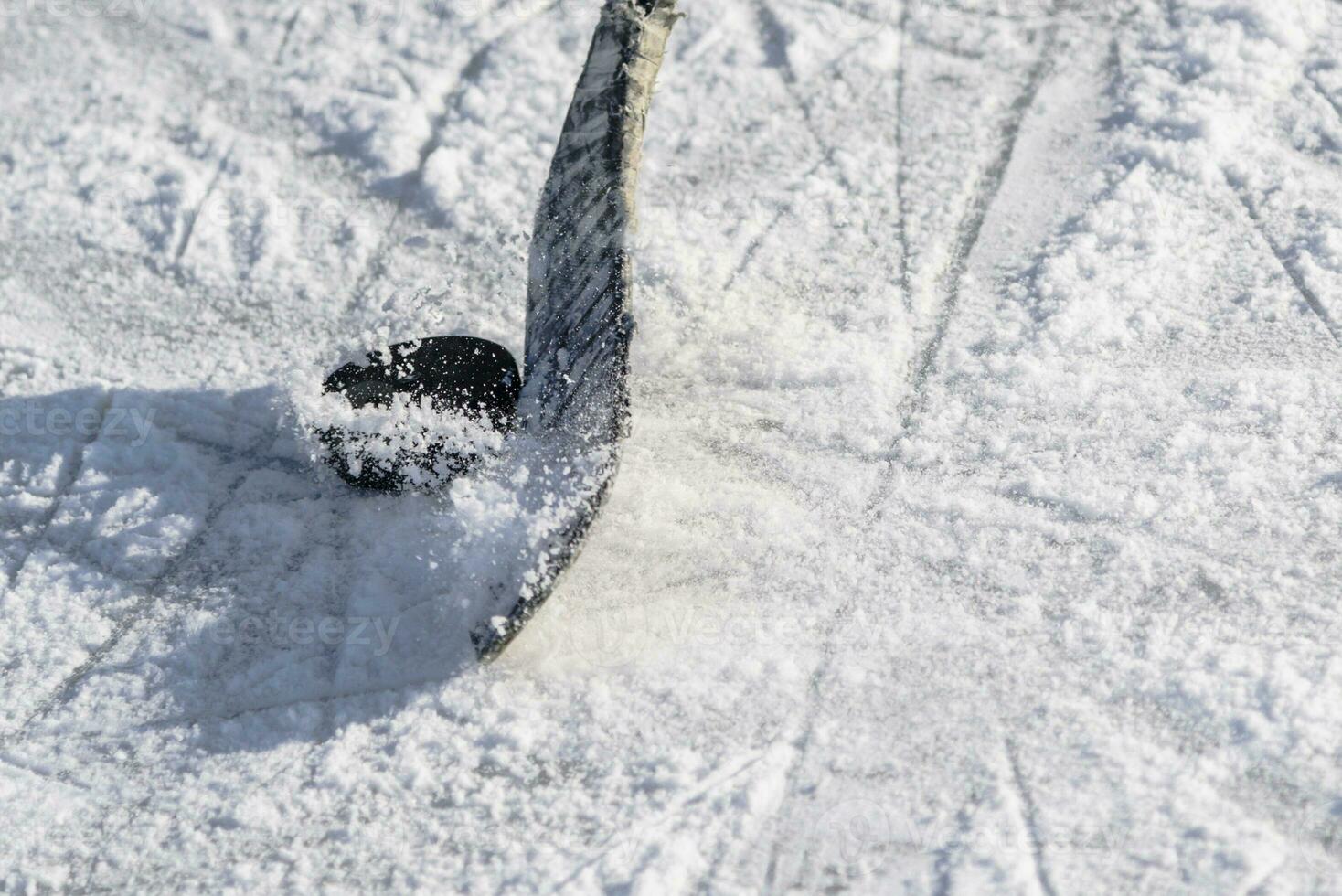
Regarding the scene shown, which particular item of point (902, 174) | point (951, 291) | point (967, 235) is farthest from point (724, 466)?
point (902, 174)

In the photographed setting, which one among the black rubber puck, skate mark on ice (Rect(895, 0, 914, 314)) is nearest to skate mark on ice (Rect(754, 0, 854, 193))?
skate mark on ice (Rect(895, 0, 914, 314))

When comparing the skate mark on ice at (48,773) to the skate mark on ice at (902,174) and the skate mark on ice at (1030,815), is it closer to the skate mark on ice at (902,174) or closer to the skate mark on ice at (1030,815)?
the skate mark on ice at (1030,815)

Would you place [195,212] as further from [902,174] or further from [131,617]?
[902,174]

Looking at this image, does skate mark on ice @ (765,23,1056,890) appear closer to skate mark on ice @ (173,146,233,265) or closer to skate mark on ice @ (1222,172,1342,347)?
skate mark on ice @ (1222,172,1342,347)

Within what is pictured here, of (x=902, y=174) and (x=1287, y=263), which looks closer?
(x=1287, y=263)

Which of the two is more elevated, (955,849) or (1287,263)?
(1287,263)

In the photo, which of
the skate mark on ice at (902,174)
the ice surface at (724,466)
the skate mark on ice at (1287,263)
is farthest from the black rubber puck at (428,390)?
the skate mark on ice at (1287,263)
